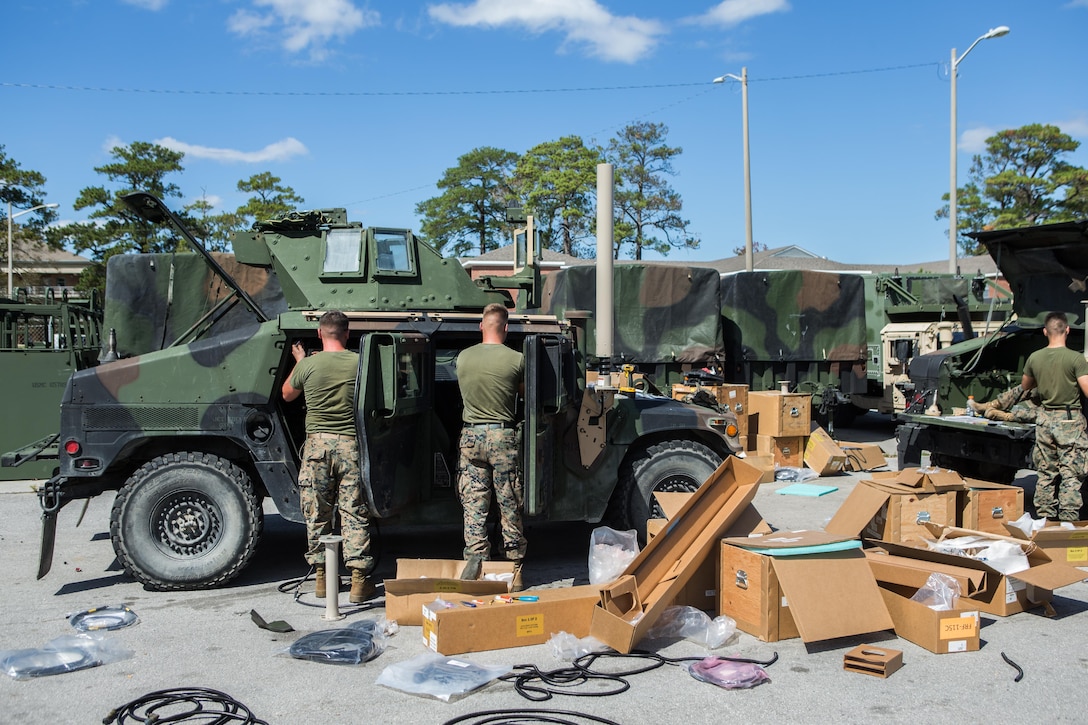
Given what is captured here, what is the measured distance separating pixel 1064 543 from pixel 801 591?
7.38 feet

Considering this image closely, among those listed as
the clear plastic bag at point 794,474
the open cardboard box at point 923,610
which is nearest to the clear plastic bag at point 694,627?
the open cardboard box at point 923,610

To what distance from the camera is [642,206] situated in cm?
4288

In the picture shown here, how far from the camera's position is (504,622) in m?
4.95

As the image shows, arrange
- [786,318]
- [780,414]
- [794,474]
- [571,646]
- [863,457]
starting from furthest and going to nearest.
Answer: [786,318] < [863,457] < [780,414] < [794,474] < [571,646]

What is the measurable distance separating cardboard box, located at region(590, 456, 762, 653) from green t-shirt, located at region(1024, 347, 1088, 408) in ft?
10.9

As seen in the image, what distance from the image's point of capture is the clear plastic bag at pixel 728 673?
4410mm

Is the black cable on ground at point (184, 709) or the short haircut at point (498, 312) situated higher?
the short haircut at point (498, 312)

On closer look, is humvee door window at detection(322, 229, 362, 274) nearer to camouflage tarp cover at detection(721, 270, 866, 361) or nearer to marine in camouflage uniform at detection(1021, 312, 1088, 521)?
marine in camouflage uniform at detection(1021, 312, 1088, 521)

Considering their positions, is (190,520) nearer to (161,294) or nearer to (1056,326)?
(1056,326)

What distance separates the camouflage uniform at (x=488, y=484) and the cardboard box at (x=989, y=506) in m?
3.42

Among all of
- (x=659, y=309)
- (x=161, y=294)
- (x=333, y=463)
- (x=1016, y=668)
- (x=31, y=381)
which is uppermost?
(x=161, y=294)

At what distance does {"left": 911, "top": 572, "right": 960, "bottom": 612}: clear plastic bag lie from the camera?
5.12 m

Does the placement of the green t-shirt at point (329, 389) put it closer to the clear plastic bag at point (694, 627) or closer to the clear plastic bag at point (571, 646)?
the clear plastic bag at point (571, 646)

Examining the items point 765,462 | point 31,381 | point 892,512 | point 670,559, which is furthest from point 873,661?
point 31,381
